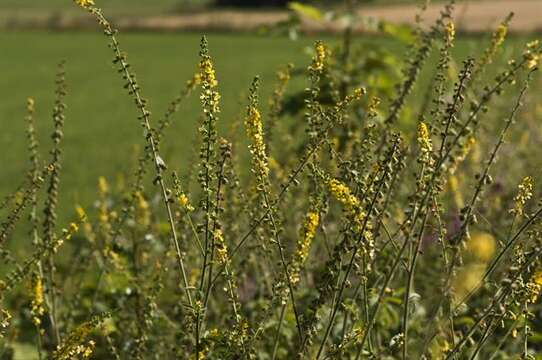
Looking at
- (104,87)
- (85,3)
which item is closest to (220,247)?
(85,3)

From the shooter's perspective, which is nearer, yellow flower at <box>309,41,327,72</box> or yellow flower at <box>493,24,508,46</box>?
yellow flower at <box>309,41,327,72</box>

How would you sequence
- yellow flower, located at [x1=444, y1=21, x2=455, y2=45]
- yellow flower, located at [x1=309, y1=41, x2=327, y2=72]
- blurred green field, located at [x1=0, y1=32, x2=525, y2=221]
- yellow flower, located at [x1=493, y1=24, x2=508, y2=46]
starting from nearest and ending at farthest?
1. yellow flower, located at [x1=309, y1=41, x2=327, y2=72]
2. yellow flower, located at [x1=444, y1=21, x2=455, y2=45]
3. yellow flower, located at [x1=493, y1=24, x2=508, y2=46]
4. blurred green field, located at [x1=0, y1=32, x2=525, y2=221]

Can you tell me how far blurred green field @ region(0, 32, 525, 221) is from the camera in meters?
16.1

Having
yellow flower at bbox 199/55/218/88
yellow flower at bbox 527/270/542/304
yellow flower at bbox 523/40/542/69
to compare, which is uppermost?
yellow flower at bbox 523/40/542/69

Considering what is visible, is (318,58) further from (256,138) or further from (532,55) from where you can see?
(532,55)

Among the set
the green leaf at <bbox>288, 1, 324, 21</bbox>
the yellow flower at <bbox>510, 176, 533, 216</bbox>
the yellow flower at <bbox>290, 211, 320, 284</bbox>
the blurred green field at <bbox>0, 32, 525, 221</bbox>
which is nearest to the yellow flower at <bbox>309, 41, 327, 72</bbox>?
the yellow flower at <bbox>290, 211, 320, 284</bbox>

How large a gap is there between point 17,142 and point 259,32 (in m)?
14.4

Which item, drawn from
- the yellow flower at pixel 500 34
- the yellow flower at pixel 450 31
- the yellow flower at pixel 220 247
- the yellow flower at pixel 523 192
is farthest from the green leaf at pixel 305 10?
the yellow flower at pixel 220 247

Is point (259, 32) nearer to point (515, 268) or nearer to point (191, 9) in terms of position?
point (515, 268)

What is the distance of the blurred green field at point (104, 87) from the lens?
16.1 metres

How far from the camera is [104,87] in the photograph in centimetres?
2895

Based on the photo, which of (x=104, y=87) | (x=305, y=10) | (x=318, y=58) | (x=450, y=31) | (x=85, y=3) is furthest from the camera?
(x=104, y=87)

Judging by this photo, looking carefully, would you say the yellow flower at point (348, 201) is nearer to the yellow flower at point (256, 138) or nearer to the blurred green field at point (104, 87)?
the yellow flower at point (256, 138)

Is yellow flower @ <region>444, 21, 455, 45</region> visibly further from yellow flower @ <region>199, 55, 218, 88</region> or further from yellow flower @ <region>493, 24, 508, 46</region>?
yellow flower @ <region>199, 55, 218, 88</region>
